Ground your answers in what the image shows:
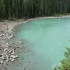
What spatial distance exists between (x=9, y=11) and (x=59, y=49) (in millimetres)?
39390

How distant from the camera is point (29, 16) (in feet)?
210

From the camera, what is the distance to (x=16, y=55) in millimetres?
20734

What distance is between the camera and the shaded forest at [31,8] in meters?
58.2

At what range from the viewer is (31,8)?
64.5m

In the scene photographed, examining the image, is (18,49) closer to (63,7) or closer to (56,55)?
(56,55)

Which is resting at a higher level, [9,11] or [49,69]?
[9,11]

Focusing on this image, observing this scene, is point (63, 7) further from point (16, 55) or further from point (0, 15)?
point (16, 55)

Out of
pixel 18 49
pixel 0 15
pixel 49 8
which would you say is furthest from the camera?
pixel 49 8

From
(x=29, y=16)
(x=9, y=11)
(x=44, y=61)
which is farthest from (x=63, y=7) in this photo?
(x=44, y=61)

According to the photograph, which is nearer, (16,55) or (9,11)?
(16,55)

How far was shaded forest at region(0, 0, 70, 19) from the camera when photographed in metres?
58.2

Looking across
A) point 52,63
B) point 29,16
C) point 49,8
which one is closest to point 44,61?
point 52,63

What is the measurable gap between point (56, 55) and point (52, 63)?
113 inches

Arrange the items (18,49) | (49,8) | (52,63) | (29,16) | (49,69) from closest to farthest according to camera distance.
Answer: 1. (49,69)
2. (52,63)
3. (18,49)
4. (29,16)
5. (49,8)
